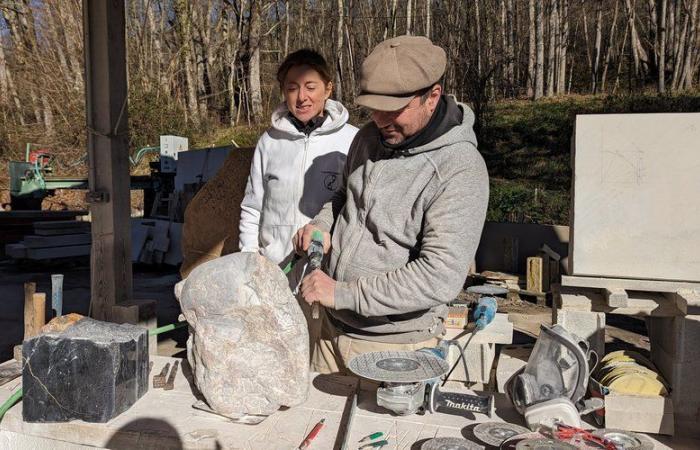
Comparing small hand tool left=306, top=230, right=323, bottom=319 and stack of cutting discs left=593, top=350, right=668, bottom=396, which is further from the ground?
small hand tool left=306, top=230, right=323, bottom=319

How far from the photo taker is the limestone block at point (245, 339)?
6.08 ft

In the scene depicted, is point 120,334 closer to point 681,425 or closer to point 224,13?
point 681,425

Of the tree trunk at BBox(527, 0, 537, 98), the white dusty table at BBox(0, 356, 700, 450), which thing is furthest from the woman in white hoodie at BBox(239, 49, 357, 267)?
the tree trunk at BBox(527, 0, 537, 98)

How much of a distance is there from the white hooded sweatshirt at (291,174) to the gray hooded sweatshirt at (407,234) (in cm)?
53

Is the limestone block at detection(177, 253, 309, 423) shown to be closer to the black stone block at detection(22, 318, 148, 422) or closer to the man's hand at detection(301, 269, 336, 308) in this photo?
the man's hand at detection(301, 269, 336, 308)

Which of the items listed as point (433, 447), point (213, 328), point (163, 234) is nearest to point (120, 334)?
point (213, 328)

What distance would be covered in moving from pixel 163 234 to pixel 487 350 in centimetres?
733

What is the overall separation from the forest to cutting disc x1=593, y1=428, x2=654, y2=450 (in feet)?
40.6

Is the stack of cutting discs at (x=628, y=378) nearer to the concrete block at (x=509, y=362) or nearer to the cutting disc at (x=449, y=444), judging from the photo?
the concrete block at (x=509, y=362)

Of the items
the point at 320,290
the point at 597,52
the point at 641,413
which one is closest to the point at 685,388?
the point at 641,413

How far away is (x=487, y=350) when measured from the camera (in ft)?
9.36

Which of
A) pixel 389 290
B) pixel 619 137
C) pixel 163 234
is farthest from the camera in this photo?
pixel 163 234

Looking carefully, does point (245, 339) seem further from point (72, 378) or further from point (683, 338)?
point (683, 338)

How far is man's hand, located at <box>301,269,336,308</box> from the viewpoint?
1.87 metres
